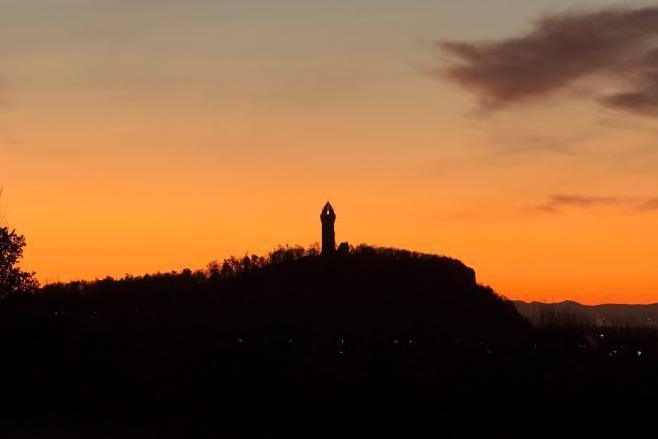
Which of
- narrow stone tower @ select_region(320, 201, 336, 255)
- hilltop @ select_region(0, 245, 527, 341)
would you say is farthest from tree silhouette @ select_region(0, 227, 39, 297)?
narrow stone tower @ select_region(320, 201, 336, 255)

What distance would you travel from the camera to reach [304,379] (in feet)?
94.6

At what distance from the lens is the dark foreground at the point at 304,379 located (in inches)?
1027

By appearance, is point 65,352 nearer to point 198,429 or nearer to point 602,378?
point 198,429

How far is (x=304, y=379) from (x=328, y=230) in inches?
1072

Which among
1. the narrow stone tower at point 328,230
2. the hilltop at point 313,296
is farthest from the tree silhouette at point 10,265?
the narrow stone tower at point 328,230

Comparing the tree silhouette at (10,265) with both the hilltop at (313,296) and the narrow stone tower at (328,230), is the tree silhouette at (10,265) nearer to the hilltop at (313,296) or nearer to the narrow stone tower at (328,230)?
the hilltop at (313,296)

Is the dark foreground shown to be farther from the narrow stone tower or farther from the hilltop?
the narrow stone tower

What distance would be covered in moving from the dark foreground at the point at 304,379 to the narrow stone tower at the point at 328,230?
12.6 metres

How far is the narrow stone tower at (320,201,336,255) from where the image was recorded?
55062mm

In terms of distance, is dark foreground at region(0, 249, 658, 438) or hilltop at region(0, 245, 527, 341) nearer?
dark foreground at region(0, 249, 658, 438)

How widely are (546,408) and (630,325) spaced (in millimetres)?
20842

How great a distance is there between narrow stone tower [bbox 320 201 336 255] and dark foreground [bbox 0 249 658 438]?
12643 millimetres

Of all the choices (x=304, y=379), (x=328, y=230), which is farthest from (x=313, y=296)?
(x=304, y=379)

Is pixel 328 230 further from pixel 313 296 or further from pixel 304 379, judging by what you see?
pixel 304 379
